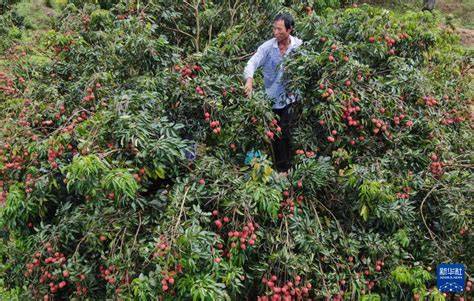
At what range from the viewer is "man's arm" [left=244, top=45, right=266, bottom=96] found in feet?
11.2

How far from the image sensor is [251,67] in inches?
142

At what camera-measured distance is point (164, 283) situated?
2430 millimetres

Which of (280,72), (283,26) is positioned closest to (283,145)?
(280,72)

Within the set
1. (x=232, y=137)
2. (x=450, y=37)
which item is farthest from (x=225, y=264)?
(x=450, y=37)

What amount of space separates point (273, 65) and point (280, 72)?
0.08m

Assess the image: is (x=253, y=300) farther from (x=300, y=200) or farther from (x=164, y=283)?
(x=164, y=283)

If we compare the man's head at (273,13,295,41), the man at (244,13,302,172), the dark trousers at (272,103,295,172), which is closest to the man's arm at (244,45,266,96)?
the man at (244,13,302,172)

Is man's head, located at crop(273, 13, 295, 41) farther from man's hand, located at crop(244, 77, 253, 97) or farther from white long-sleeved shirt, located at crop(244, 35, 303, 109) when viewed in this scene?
man's hand, located at crop(244, 77, 253, 97)

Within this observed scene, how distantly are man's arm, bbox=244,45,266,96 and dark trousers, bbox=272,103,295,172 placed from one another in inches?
14.2

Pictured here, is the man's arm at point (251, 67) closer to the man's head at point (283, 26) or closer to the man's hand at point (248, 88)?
the man's hand at point (248, 88)

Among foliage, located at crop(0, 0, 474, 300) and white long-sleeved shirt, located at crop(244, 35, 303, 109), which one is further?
white long-sleeved shirt, located at crop(244, 35, 303, 109)

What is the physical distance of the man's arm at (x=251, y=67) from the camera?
3.40 metres

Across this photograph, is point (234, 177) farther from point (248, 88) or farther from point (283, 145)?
point (283, 145)

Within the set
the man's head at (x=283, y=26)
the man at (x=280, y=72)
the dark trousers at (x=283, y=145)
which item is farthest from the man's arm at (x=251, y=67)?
the dark trousers at (x=283, y=145)
